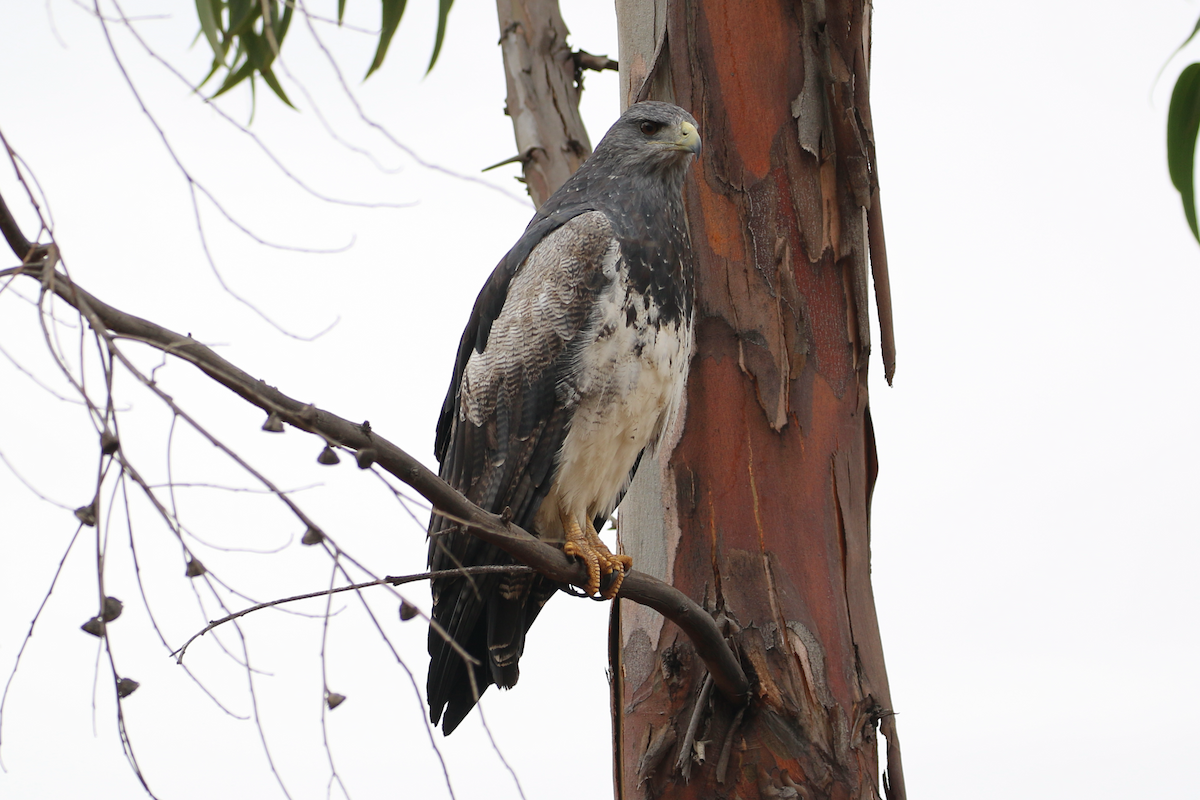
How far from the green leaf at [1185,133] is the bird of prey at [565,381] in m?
1.32

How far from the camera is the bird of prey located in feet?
9.55

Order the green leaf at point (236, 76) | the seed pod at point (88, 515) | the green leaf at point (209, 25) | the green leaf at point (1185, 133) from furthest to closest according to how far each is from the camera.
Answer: the green leaf at point (236, 76)
the green leaf at point (1185, 133)
the green leaf at point (209, 25)
the seed pod at point (88, 515)

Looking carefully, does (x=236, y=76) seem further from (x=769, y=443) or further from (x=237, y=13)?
(x=769, y=443)

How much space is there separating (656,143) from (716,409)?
2.76 feet

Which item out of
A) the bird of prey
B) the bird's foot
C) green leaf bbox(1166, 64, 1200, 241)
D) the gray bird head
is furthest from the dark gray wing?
green leaf bbox(1166, 64, 1200, 241)

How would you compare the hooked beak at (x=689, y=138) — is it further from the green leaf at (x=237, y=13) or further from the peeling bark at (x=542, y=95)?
the green leaf at (x=237, y=13)

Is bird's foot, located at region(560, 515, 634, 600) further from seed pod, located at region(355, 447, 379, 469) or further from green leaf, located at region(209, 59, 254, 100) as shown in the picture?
green leaf, located at region(209, 59, 254, 100)

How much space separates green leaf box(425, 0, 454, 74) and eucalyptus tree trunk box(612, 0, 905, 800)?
26.3 inches

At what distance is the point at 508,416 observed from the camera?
2.95 m

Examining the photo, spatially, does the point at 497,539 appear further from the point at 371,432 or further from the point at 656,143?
the point at 656,143

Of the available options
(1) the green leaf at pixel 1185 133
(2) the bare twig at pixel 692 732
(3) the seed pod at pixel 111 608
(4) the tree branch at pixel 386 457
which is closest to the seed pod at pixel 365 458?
(4) the tree branch at pixel 386 457

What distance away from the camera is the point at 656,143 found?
3154mm

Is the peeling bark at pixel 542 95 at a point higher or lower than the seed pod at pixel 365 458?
higher

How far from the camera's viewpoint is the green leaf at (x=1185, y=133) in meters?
2.77
